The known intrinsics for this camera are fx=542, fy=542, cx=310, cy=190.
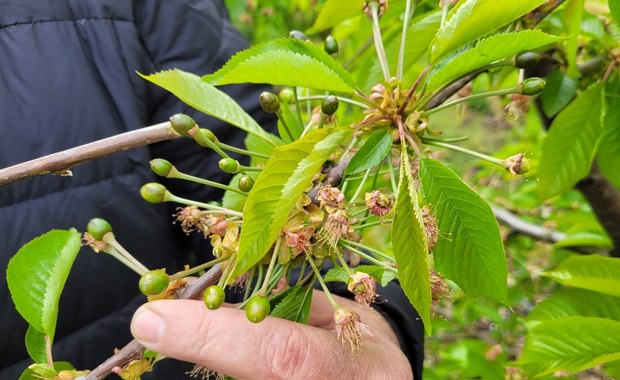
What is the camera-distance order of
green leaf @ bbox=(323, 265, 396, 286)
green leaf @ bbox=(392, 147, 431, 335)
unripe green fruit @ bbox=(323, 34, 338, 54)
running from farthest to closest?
unripe green fruit @ bbox=(323, 34, 338, 54)
green leaf @ bbox=(323, 265, 396, 286)
green leaf @ bbox=(392, 147, 431, 335)

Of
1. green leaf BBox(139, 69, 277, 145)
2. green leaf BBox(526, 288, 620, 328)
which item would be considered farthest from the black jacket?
green leaf BBox(139, 69, 277, 145)

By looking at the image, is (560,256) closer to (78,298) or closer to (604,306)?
(604,306)

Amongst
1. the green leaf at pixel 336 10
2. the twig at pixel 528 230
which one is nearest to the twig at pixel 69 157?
the green leaf at pixel 336 10

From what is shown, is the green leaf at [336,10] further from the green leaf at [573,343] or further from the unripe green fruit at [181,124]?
the green leaf at [573,343]

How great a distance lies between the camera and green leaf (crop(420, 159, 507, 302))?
22.1 inches

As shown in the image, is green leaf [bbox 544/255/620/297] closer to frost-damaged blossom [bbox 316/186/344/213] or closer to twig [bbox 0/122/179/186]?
frost-damaged blossom [bbox 316/186/344/213]

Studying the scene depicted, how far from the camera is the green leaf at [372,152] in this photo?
0.56 meters

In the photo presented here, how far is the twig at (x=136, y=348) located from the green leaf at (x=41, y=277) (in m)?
0.10

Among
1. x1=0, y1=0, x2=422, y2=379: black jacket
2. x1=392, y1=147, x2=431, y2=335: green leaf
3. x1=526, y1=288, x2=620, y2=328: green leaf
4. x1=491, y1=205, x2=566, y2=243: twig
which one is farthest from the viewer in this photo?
x1=491, y1=205, x2=566, y2=243: twig

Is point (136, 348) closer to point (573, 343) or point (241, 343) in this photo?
point (241, 343)

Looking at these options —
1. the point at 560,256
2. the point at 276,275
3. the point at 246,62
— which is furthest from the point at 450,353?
the point at 246,62

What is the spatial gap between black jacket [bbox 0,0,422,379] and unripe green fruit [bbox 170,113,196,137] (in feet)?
1.95

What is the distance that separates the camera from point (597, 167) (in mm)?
1074

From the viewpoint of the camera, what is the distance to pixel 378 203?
22.3 inches
